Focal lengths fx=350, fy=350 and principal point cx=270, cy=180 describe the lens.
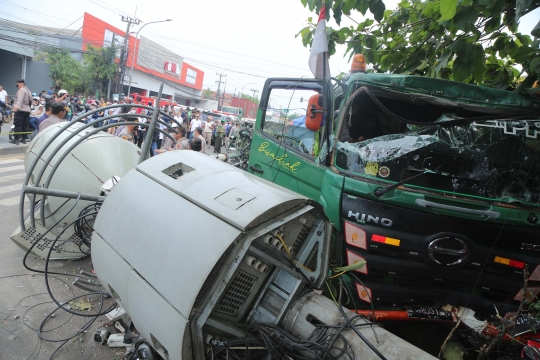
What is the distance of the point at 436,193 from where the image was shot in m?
2.66

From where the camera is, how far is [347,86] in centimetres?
311

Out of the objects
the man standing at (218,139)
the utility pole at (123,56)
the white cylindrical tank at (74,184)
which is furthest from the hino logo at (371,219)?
the utility pole at (123,56)

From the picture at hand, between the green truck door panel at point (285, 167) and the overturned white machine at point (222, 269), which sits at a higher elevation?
the green truck door panel at point (285, 167)

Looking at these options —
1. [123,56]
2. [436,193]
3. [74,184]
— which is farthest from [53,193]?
[123,56]

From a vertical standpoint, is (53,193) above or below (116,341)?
above

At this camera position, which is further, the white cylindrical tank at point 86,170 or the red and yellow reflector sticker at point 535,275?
the white cylindrical tank at point 86,170

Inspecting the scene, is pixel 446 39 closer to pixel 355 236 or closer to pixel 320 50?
pixel 320 50

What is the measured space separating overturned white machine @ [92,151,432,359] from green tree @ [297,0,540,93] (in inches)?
84.5

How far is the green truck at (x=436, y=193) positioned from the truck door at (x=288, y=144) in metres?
0.49

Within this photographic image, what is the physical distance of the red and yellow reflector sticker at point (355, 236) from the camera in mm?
2672

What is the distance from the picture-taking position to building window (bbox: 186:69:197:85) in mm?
52759

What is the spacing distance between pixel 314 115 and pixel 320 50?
71 centimetres

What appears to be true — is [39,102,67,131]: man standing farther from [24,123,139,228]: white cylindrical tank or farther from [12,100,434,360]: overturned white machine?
[12,100,434,360]: overturned white machine

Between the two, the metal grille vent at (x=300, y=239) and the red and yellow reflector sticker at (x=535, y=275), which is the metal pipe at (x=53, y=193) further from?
the red and yellow reflector sticker at (x=535, y=275)
